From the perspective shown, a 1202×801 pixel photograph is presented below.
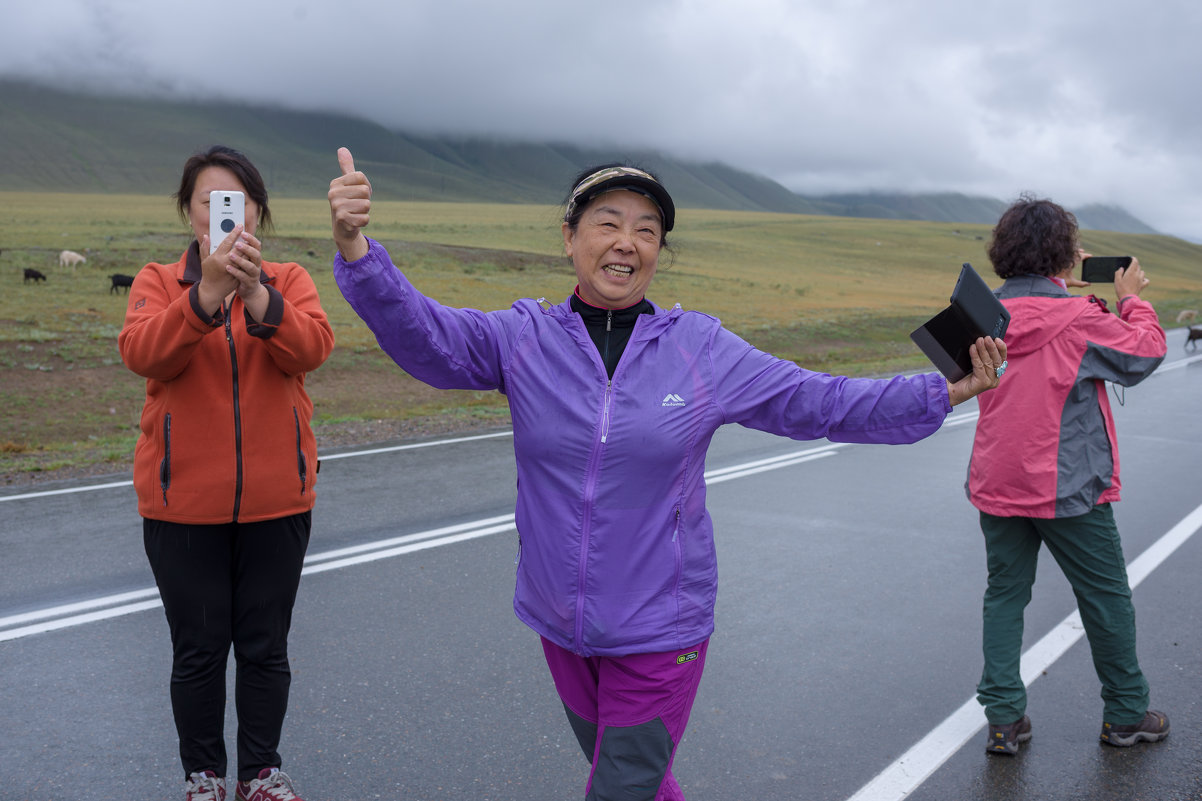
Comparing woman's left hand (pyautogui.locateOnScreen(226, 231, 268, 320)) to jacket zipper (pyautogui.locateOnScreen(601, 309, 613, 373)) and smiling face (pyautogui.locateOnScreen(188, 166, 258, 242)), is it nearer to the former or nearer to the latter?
smiling face (pyautogui.locateOnScreen(188, 166, 258, 242))

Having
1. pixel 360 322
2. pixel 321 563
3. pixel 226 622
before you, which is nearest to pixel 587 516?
pixel 226 622

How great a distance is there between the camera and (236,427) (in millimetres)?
3258

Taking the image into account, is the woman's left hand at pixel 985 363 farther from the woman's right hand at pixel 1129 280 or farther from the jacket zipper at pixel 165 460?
the jacket zipper at pixel 165 460

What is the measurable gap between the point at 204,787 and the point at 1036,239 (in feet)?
12.4

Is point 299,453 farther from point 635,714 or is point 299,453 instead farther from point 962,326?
point 962,326

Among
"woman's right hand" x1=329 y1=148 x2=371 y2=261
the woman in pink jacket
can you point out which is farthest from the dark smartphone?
"woman's right hand" x1=329 y1=148 x2=371 y2=261

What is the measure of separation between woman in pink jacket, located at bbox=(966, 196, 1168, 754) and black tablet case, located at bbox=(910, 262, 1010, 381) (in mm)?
1449

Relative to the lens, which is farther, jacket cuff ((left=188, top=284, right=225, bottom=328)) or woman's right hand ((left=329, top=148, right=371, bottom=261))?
jacket cuff ((left=188, top=284, right=225, bottom=328))

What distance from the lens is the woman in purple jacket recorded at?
2.53m

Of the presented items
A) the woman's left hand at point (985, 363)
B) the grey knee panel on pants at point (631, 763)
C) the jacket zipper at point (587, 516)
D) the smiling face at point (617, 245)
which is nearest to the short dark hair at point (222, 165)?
the smiling face at point (617, 245)

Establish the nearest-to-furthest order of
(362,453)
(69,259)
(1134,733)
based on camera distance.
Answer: (1134,733) < (362,453) < (69,259)

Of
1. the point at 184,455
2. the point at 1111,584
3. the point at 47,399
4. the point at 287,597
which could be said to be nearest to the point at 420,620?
the point at 287,597

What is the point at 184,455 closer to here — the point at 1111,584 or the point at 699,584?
the point at 699,584

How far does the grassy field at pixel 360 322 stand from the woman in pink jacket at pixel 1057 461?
4.87 feet
